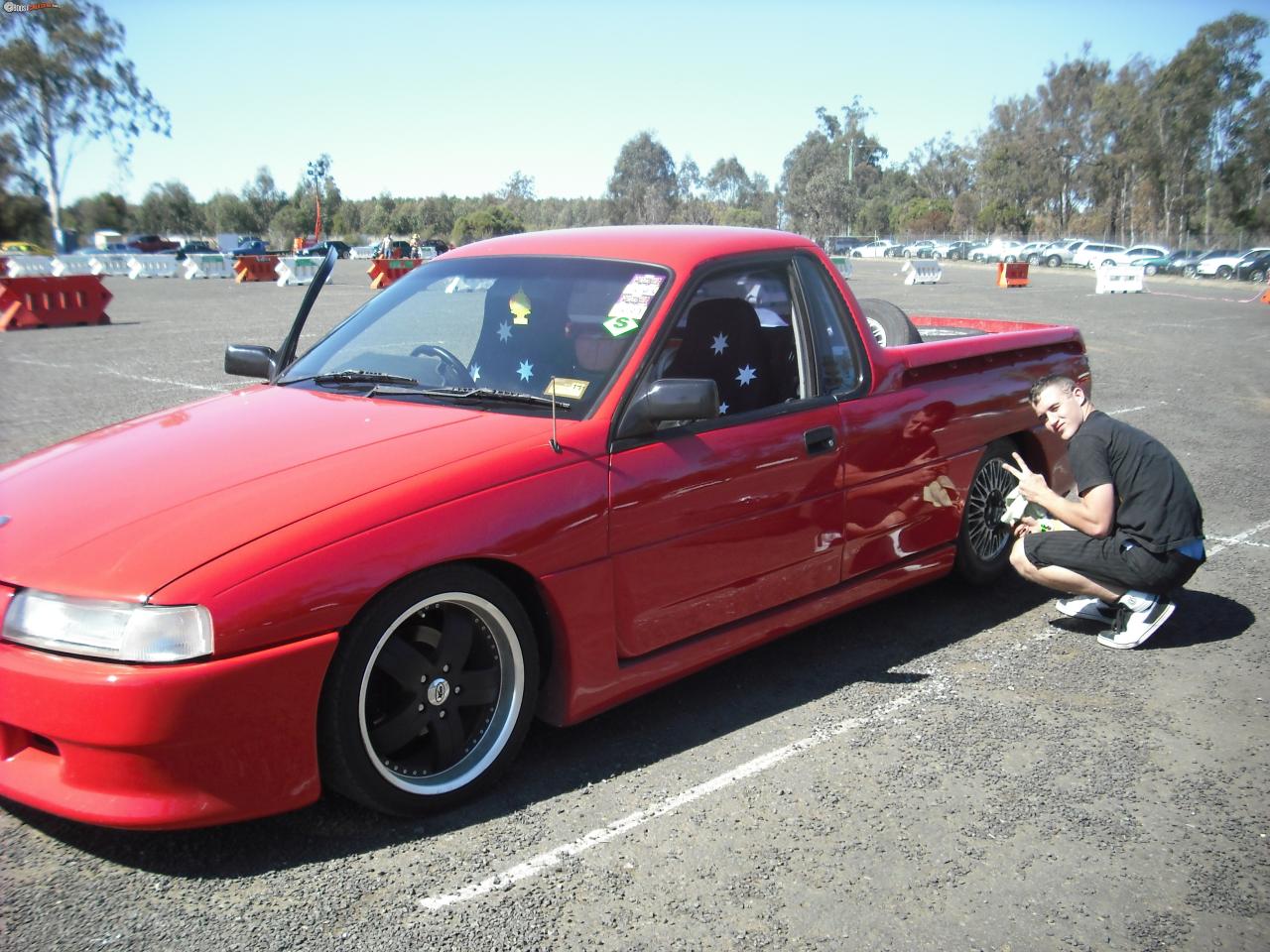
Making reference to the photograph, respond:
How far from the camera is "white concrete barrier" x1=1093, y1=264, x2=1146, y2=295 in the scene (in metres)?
32.1

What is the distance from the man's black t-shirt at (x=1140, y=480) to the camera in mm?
4473

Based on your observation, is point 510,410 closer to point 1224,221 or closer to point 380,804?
point 380,804

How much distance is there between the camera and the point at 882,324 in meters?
5.19

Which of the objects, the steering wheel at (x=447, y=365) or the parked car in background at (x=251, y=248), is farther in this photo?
the parked car in background at (x=251, y=248)

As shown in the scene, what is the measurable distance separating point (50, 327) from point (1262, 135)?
6798 cm

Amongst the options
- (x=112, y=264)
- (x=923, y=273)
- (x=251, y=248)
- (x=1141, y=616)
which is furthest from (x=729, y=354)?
(x=251, y=248)

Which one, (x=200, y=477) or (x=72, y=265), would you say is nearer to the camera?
(x=200, y=477)

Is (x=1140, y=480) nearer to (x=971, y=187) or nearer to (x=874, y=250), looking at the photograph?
(x=874, y=250)

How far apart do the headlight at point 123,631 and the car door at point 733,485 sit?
1.27 m

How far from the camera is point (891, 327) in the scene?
515 centimetres

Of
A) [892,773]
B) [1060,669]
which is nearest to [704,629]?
[892,773]

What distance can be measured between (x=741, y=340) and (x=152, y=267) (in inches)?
1781

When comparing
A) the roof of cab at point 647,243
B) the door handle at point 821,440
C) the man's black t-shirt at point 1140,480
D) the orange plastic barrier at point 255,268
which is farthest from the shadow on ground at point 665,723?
the orange plastic barrier at point 255,268

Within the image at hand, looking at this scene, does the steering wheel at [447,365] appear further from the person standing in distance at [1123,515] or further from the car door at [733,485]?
the person standing in distance at [1123,515]
